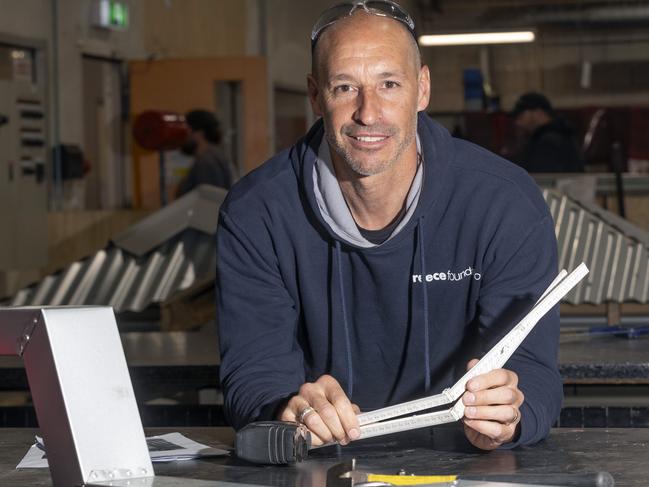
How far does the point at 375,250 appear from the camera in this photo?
6.21ft

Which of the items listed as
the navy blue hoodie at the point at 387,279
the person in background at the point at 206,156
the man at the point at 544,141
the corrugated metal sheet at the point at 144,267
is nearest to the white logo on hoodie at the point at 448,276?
the navy blue hoodie at the point at 387,279

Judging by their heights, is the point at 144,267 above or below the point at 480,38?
below

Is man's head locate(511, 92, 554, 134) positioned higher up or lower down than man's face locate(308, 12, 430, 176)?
higher up

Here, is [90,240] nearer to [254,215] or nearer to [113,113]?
[113,113]

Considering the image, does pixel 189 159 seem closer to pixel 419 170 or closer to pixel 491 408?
pixel 419 170

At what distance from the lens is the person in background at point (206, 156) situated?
8.17 meters

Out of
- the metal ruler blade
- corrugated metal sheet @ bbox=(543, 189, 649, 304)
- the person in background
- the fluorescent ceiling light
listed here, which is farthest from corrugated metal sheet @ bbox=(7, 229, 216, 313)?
the fluorescent ceiling light

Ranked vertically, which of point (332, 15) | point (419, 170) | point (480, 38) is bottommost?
point (419, 170)

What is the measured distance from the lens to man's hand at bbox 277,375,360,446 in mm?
1552

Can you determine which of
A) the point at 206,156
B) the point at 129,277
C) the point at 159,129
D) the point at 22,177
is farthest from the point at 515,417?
the point at 159,129

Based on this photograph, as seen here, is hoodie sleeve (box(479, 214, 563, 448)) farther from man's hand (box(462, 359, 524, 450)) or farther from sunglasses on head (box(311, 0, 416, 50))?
sunglasses on head (box(311, 0, 416, 50))

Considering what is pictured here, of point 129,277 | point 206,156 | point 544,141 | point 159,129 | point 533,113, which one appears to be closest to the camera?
point 129,277

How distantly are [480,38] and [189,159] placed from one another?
23.1 ft

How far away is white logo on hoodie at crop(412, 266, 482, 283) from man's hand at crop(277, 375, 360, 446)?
29 centimetres
